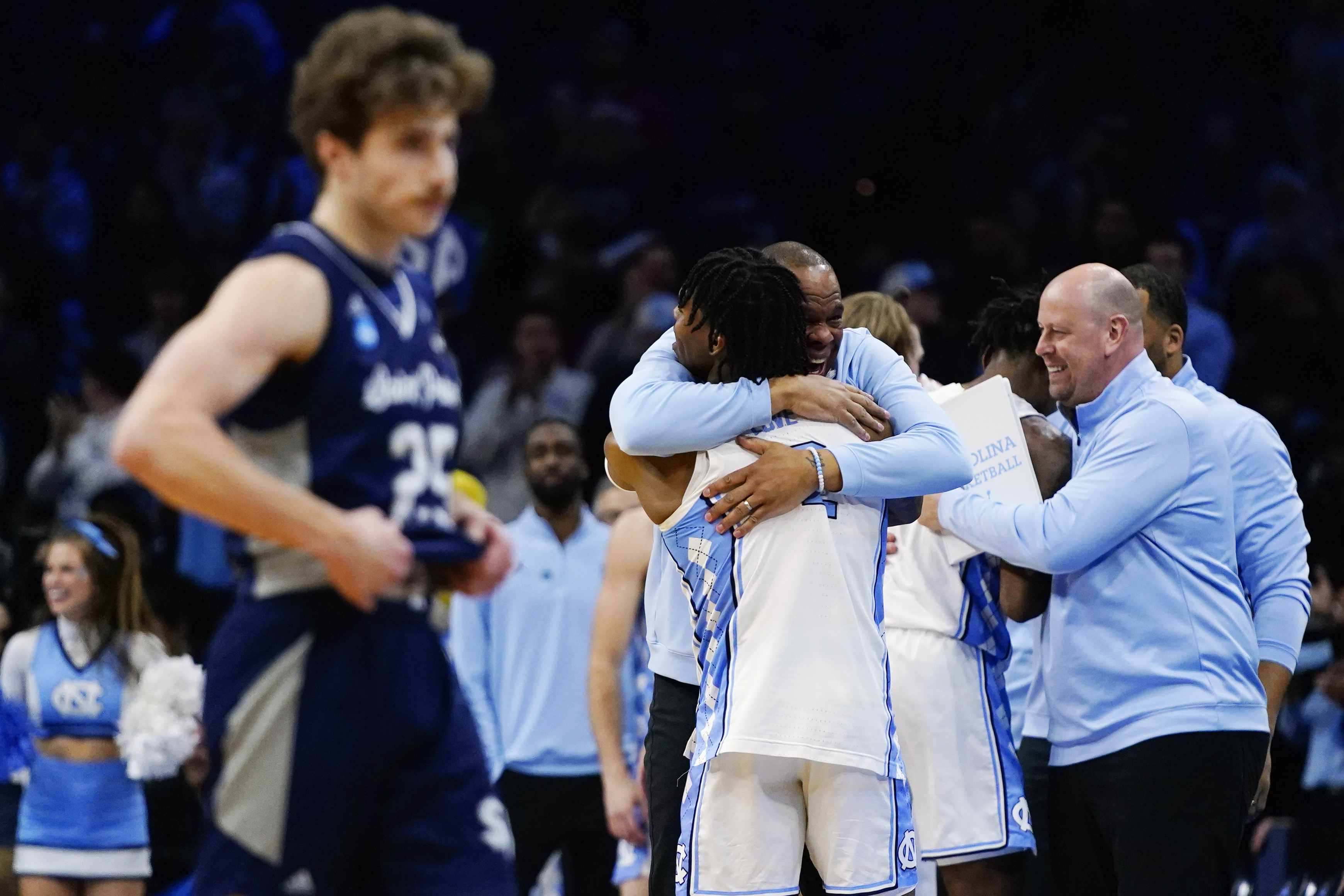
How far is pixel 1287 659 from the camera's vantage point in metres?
4.61

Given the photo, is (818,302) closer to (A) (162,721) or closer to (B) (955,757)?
(B) (955,757)

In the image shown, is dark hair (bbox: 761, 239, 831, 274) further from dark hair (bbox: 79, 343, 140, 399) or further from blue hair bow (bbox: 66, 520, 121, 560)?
dark hair (bbox: 79, 343, 140, 399)

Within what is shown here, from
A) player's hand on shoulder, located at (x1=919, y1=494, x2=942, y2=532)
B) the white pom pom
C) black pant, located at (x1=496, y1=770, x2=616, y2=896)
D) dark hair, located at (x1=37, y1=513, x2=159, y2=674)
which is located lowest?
black pant, located at (x1=496, y1=770, x2=616, y2=896)

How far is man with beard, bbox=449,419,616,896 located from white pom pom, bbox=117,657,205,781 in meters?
1.08

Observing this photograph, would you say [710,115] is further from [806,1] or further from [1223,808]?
[1223,808]

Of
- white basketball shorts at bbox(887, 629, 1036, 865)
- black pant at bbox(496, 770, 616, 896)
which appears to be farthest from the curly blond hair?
black pant at bbox(496, 770, 616, 896)

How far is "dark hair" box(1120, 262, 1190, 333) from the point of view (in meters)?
4.87

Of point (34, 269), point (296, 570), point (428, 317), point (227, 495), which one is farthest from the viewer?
point (34, 269)

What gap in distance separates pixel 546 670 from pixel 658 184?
581 cm

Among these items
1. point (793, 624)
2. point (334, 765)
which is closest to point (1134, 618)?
point (793, 624)

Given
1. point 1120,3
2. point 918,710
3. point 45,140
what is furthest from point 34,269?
→ point 918,710

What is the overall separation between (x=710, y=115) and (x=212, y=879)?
33.2 feet

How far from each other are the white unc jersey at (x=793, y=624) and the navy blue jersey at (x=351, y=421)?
92 cm

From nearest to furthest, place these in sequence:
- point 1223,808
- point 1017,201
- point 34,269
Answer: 1. point 1223,808
2. point 1017,201
3. point 34,269
